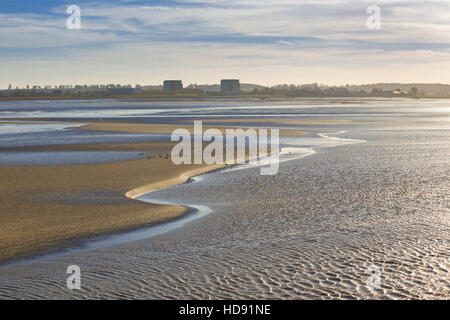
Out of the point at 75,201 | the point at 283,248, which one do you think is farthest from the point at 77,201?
the point at 283,248

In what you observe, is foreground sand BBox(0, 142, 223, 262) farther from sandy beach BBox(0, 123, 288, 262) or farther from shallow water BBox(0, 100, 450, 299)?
shallow water BBox(0, 100, 450, 299)

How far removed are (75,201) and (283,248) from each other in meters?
6.02

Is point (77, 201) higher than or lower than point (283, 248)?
higher

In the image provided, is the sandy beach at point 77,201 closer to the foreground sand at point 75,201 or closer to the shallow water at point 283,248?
the foreground sand at point 75,201

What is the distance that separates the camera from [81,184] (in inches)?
635

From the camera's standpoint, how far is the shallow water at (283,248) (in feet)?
26.5

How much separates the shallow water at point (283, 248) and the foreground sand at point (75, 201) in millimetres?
955

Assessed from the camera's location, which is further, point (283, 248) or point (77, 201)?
point (77, 201)

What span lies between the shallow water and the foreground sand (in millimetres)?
A: 955

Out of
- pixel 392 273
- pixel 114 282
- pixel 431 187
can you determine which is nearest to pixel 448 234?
pixel 392 273

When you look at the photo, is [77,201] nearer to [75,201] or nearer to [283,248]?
[75,201]

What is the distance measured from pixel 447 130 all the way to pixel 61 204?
2896 centimetres

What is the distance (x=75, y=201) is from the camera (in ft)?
45.3
